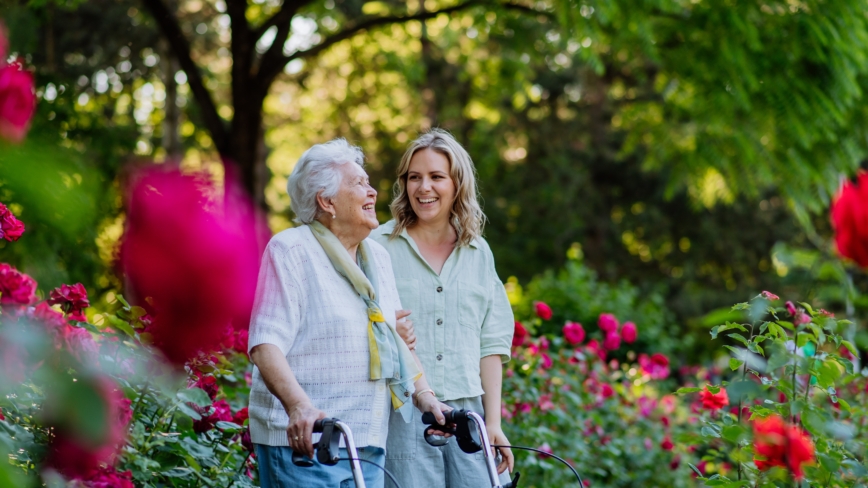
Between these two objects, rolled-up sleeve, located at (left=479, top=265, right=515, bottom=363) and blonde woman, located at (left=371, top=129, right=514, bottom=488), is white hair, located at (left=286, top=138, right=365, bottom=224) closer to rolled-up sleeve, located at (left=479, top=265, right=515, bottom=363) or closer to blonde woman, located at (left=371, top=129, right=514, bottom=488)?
blonde woman, located at (left=371, top=129, right=514, bottom=488)

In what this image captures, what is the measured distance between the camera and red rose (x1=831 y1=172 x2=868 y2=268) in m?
1.26

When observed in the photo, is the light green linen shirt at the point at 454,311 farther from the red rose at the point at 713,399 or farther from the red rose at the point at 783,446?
the red rose at the point at 783,446

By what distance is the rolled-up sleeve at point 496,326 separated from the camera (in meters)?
3.16

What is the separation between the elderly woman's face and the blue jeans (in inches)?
26.4

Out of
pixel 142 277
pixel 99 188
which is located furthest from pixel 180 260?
A: pixel 99 188

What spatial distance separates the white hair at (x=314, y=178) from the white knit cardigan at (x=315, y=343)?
111 mm

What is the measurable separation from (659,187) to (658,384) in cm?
984

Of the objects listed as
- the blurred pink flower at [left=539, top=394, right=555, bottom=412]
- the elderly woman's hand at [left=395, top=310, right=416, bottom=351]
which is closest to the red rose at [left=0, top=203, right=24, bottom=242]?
the elderly woman's hand at [left=395, top=310, right=416, bottom=351]

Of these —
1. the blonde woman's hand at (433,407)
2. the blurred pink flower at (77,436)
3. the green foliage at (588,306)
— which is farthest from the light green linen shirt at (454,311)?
the green foliage at (588,306)

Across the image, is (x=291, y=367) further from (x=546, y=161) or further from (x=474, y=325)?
(x=546, y=161)

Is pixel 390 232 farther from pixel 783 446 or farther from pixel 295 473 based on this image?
pixel 783 446

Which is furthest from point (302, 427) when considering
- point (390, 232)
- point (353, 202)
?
point (390, 232)

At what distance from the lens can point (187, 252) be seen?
0.65 m

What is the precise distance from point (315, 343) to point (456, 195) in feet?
3.09
